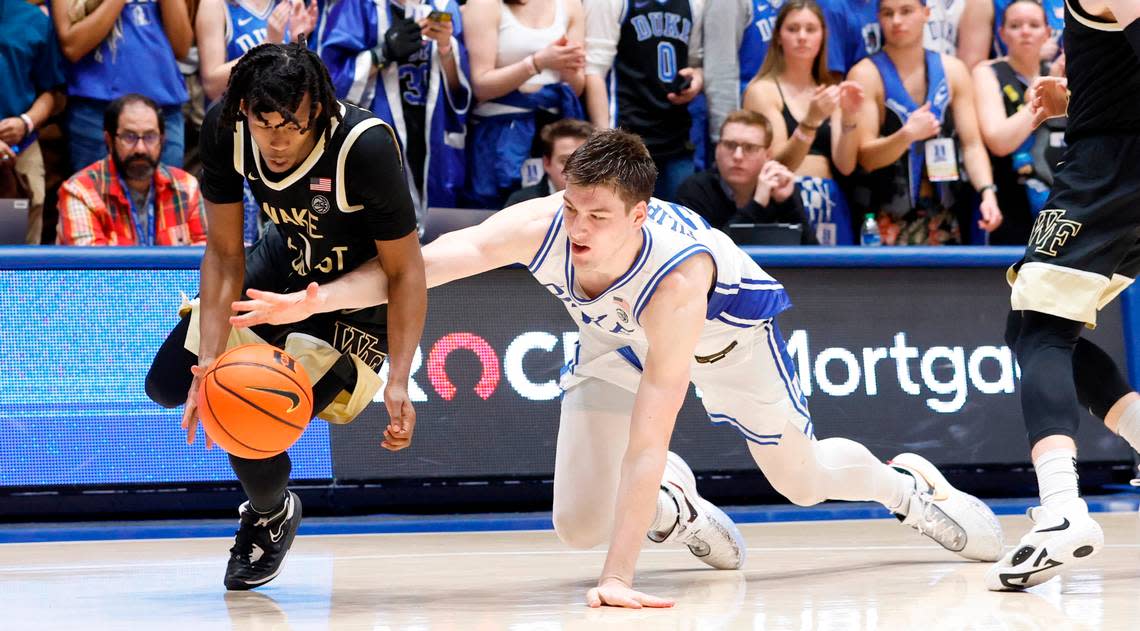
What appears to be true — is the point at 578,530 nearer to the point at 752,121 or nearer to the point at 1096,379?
the point at 1096,379

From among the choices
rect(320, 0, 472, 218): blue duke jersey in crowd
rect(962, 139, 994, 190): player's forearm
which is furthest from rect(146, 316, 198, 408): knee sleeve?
rect(962, 139, 994, 190): player's forearm

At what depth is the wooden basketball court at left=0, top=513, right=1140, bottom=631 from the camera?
3564 mm

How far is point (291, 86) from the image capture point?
3752 millimetres

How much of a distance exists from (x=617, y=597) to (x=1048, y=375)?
144 cm

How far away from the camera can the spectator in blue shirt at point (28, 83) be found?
6.90 meters

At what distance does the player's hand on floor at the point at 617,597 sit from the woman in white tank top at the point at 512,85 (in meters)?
4.21

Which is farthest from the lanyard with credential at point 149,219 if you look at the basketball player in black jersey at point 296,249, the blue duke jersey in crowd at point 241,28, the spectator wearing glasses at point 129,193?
the basketball player in black jersey at point 296,249

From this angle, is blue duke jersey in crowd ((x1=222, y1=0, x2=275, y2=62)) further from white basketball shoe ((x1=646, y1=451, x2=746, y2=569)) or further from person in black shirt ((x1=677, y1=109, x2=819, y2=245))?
white basketball shoe ((x1=646, y1=451, x2=746, y2=569))

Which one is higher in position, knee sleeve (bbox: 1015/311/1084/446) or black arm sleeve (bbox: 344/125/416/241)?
black arm sleeve (bbox: 344/125/416/241)

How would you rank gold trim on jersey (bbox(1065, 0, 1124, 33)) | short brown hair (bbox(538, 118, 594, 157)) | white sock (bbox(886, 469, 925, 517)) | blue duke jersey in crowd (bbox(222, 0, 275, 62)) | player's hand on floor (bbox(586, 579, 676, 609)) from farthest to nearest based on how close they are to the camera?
blue duke jersey in crowd (bbox(222, 0, 275, 62)) < short brown hair (bbox(538, 118, 594, 157)) < white sock (bbox(886, 469, 925, 517)) < gold trim on jersey (bbox(1065, 0, 1124, 33)) < player's hand on floor (bbox(586, 579, 676, 609))

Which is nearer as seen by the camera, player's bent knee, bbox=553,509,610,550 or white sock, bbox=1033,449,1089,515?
white sock, bbox=1033,449,1089,515

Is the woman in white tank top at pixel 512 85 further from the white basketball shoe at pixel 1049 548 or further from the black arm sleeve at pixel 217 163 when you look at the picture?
the white basketball shoe at pixel 1049 548

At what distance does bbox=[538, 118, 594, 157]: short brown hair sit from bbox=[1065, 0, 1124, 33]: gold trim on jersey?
10.8 ft

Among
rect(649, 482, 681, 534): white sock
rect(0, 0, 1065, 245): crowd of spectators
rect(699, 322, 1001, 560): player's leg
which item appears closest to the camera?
rect(699, 322, 1001, 560): player's leg
